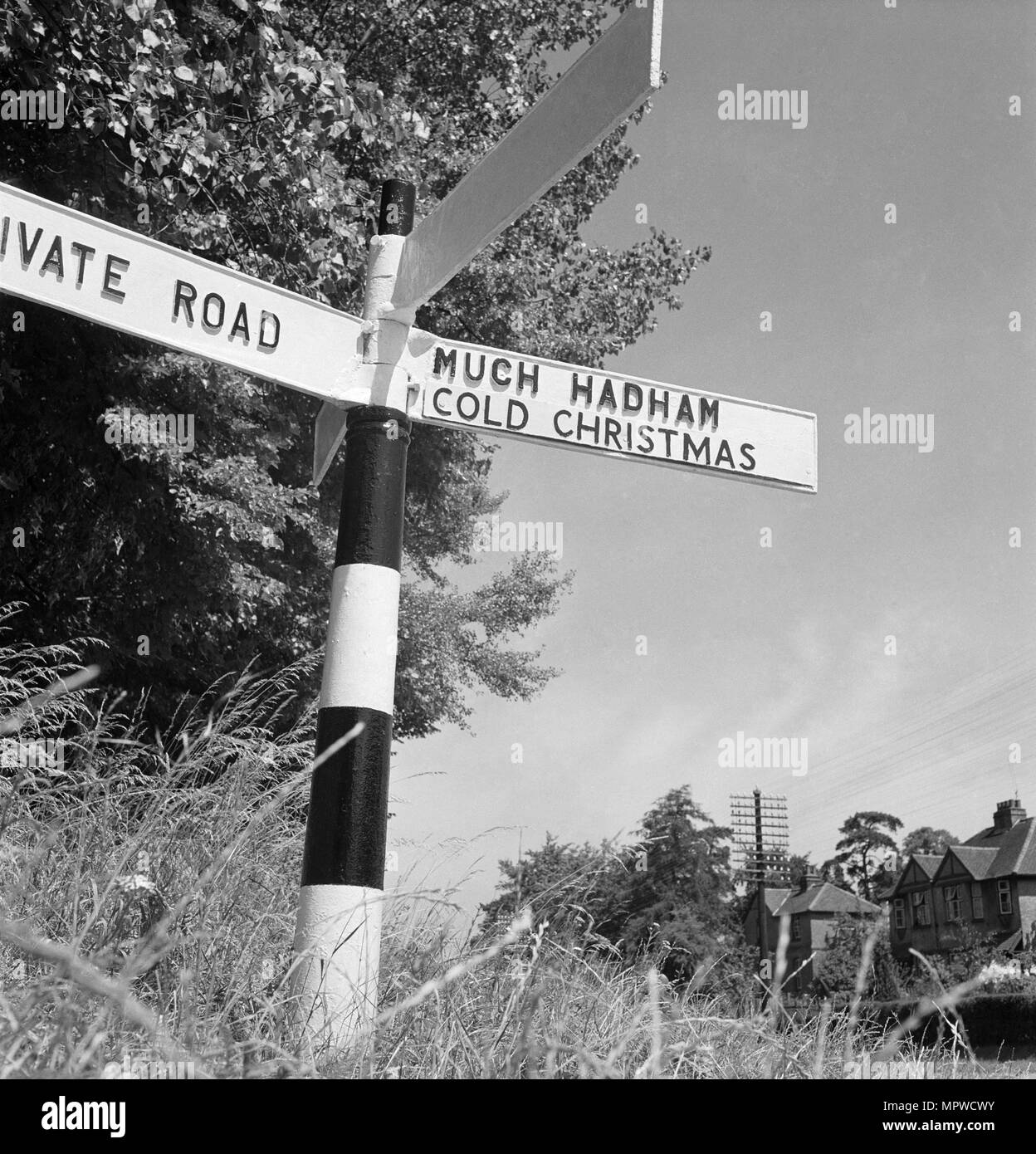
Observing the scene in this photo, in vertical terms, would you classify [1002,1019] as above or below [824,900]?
below

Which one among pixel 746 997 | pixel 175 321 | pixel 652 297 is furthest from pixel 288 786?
pixel 652 297

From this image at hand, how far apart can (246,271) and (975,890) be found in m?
61.6

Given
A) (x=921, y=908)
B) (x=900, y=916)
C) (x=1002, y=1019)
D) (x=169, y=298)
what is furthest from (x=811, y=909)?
(x=169, y=298)

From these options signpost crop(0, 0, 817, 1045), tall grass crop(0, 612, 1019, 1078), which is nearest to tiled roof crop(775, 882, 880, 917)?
tall grass crop(0, 612, 1019, 1078)

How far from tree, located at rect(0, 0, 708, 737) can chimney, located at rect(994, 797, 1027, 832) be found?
57714mm

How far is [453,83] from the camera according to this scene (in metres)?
13.1

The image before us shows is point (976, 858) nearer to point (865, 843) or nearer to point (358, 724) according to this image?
point (865, 843)

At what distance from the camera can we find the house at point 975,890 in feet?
186

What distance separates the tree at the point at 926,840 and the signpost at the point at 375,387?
89.2 metres

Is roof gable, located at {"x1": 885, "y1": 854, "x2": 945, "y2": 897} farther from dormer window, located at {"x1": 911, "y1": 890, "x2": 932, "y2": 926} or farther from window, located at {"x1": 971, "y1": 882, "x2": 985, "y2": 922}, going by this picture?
window, located at {"x1": 971, "y1": 882, "x2": 985, "y2": 922}

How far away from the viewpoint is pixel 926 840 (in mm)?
86375

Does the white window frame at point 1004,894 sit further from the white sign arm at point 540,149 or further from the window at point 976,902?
the white sign arm at point 540,149

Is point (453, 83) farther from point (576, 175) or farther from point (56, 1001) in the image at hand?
point (56, 1001)

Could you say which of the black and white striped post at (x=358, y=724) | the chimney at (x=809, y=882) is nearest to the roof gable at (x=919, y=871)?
the chimney at (x=809, y=882)
